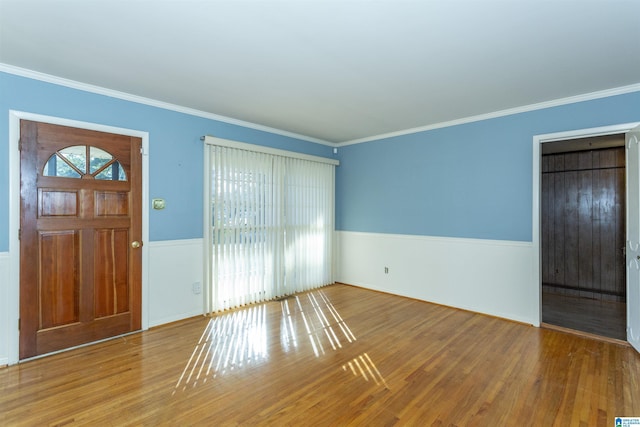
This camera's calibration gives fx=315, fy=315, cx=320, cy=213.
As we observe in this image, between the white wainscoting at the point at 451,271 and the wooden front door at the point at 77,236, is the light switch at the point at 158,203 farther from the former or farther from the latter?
the white wainscoting at the point at 451,271

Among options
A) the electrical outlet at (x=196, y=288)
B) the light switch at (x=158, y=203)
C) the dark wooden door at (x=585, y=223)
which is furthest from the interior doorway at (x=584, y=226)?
the light switch at (x=158, y=203)

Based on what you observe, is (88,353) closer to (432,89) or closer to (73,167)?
(73,167)

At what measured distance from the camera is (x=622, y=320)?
402cm

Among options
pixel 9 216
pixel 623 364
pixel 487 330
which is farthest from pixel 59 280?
pixel 623 364

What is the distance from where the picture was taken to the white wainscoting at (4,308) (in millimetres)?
2826

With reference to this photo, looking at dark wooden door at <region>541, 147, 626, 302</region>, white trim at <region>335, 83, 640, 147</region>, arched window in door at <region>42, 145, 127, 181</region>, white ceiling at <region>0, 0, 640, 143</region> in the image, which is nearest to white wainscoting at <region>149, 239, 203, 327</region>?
arched window in door at <region>42, 145, 127, 181</region>

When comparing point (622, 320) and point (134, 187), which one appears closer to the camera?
point (134, 187)

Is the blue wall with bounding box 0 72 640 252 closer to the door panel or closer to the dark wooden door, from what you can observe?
the door panel

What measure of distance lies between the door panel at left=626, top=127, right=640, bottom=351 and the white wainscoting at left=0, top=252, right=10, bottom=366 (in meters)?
5.96

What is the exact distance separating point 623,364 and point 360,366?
2.40m

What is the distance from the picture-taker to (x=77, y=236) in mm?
3229

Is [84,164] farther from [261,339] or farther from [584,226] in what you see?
[584,226]

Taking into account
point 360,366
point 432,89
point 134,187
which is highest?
point 432,89

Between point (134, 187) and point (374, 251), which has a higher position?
point (134, 187)
